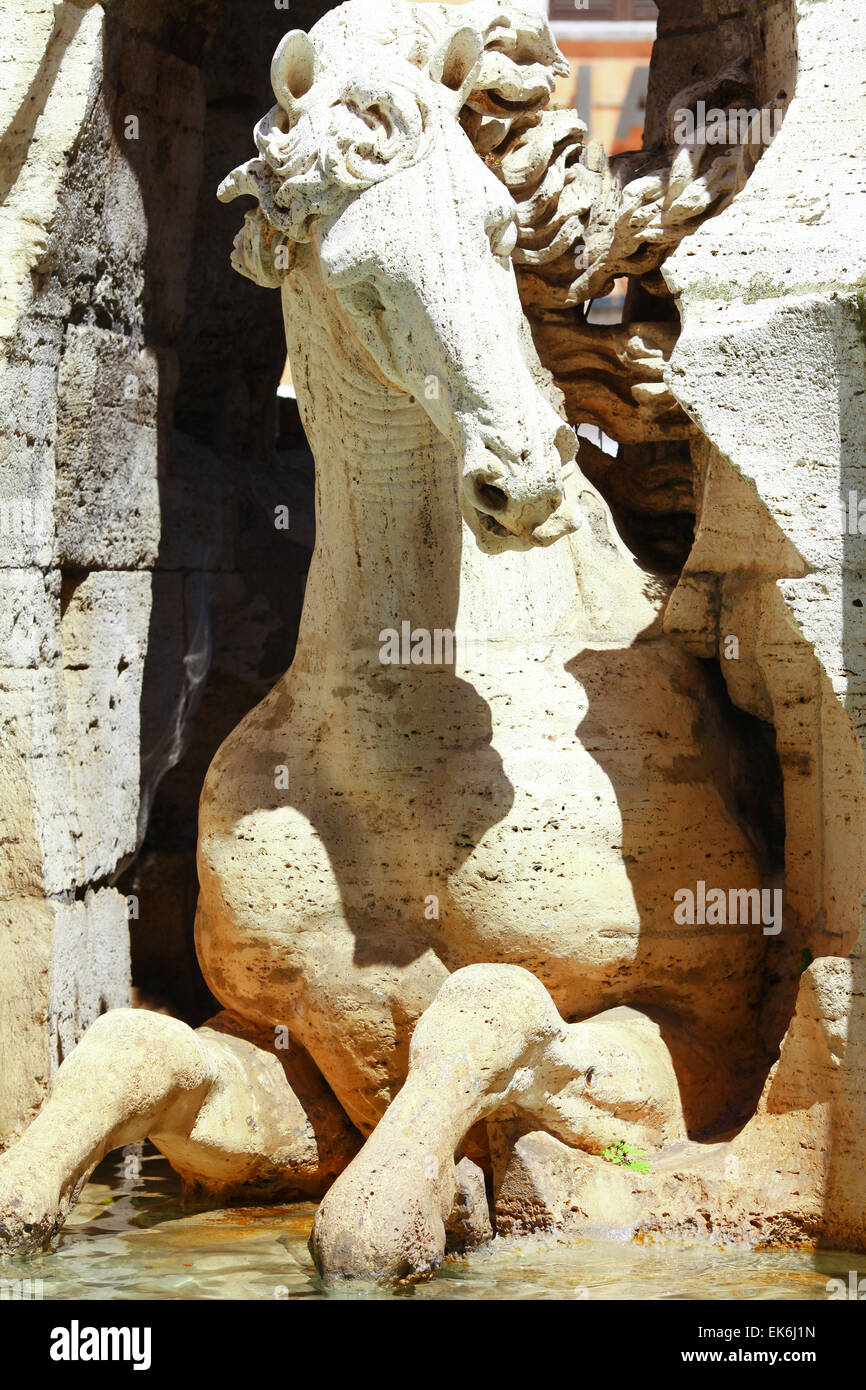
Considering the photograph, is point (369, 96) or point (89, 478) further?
point (89, 478)

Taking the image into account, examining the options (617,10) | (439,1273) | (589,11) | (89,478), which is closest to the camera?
(439,1273)

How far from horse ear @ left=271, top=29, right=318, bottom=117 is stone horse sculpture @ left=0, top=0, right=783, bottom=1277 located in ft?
0.03

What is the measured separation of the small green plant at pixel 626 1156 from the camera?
3883mm

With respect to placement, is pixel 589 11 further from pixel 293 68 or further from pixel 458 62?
pixel 293 68

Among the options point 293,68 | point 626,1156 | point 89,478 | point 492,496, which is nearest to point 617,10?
point 89,478

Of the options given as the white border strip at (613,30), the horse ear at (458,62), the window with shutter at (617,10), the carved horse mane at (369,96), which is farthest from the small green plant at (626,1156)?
the window with shutter at (617,10)

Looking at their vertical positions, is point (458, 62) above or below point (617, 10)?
below

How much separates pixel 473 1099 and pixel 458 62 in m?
2.00

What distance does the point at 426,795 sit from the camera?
406 centimetres

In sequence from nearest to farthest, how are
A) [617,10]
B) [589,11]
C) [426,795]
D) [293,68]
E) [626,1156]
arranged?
[293,68], [626,1156], [426,795], [617,10], [589,11]

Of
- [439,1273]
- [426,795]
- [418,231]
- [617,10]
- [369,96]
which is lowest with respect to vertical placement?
[439,1273]

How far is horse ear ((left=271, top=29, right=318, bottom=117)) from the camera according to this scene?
3.62 metres

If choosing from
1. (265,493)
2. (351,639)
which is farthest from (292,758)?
(265,493)

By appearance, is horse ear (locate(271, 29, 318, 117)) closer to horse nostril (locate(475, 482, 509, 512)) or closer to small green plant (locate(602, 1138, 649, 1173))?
horse nostril (locate(475, 482, 509, 512))
